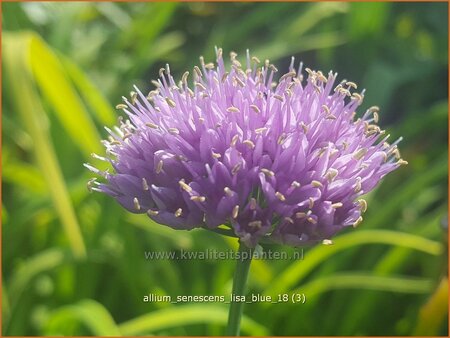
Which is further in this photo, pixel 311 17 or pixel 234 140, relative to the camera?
pixel 311 17

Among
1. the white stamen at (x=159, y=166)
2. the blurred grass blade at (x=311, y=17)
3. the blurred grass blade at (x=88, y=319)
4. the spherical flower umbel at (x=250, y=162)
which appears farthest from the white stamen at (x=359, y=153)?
the blurred grass blade at (x=311, y=17)

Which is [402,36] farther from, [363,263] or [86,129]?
[86,129]

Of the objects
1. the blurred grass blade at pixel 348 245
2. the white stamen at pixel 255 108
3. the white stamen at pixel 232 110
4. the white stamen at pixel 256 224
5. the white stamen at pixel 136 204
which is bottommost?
the white stamen at pixel 256 224

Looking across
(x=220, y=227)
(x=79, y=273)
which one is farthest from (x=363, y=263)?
(x=220, y=227)

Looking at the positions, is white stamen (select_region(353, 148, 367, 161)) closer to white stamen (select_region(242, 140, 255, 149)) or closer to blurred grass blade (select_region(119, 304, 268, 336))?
white stamen (select_region(242, 140, 255, 149))

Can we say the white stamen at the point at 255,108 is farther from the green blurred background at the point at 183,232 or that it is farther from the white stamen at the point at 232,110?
the green blurred background at the point at 183,232

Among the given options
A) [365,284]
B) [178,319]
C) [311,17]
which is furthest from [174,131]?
[311,17]

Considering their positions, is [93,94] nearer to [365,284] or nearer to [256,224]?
[365,284]

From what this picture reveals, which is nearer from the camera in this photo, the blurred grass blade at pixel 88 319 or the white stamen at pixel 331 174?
the white stamen at pixel 331 174
